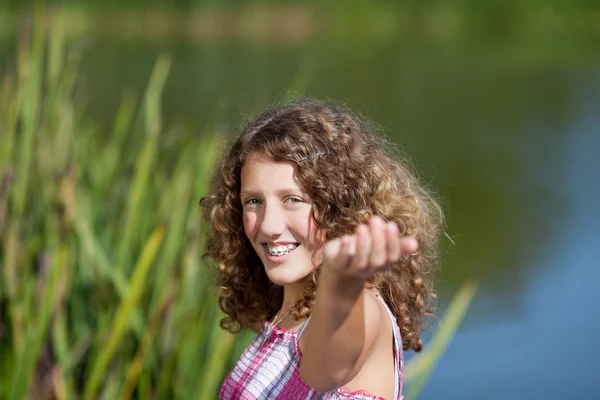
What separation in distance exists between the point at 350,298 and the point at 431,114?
24.1 feet

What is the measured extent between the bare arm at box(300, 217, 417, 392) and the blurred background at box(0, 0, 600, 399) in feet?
1.48

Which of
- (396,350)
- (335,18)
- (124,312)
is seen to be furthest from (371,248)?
(335,18)

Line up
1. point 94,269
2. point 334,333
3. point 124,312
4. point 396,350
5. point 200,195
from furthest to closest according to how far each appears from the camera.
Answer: point 200,195 → point 94,269 → point 124,312 → point 396,350 → point 334,333

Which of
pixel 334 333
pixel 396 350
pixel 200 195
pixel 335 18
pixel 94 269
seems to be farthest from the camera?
pixel 335 18

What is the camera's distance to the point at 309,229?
3.44 ft

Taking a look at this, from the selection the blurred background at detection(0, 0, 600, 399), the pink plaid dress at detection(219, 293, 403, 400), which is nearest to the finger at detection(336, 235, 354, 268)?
the pink plaid dress at detection(219, 293, 403, 400)

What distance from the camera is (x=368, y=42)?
44.2ft

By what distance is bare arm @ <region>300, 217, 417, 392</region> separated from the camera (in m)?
0.72

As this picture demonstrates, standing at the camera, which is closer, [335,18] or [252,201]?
[252,201]

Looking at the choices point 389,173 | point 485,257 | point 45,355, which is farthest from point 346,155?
point 485,257

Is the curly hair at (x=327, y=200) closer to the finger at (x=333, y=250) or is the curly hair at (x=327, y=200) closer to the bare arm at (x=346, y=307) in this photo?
Answer: the bare arm at (x=346, y=307)

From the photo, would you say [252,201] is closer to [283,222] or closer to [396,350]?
[283,222]

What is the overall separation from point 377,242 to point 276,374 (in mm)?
383

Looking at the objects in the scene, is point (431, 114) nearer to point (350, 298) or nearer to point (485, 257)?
point (485, 257)
